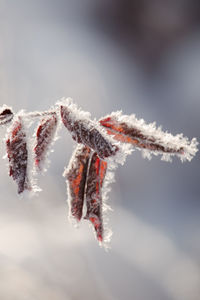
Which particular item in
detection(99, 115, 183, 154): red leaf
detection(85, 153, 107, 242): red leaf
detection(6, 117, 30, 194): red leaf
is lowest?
detection(6, 117, 30, 194): red leaf

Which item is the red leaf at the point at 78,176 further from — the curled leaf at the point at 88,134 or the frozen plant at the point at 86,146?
the curled leaf at the point at 88,134

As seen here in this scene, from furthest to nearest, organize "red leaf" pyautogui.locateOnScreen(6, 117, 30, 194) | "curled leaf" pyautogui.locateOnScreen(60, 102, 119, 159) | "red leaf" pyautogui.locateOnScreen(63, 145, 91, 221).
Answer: "red leaf" pyautogui.locateOnScreen(63, 145, 91, 221)
"red leaf" pyautogui.locateOnScreen(6, 117, 30, 194)
"curled leaf" pyautogui.locateOnScreen(60, 102, 119, 159)

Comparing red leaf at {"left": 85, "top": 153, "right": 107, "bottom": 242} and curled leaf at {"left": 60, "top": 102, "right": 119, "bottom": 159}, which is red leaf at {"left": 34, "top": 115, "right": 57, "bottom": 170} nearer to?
curled leaf at {"left": 60, "top": 102, "right": 119, "bottom": 159}

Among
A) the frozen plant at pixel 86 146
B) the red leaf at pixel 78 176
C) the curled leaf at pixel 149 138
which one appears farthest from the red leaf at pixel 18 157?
the curled leaf at pixel 149 138

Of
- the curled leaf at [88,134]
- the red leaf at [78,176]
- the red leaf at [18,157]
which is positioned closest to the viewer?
the curled leaf at [88,134]

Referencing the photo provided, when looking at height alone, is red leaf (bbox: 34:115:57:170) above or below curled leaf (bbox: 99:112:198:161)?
below

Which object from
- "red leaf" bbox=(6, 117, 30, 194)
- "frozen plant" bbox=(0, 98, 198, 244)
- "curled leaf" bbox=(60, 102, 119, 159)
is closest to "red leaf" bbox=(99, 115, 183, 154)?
"frozen plant" bbox=(0, 98, 198, 244)

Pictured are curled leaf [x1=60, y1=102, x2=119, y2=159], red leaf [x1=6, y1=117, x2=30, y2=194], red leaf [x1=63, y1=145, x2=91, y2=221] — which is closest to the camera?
curled leaf [x1=60, y1=102, x2=119, y2=159]
